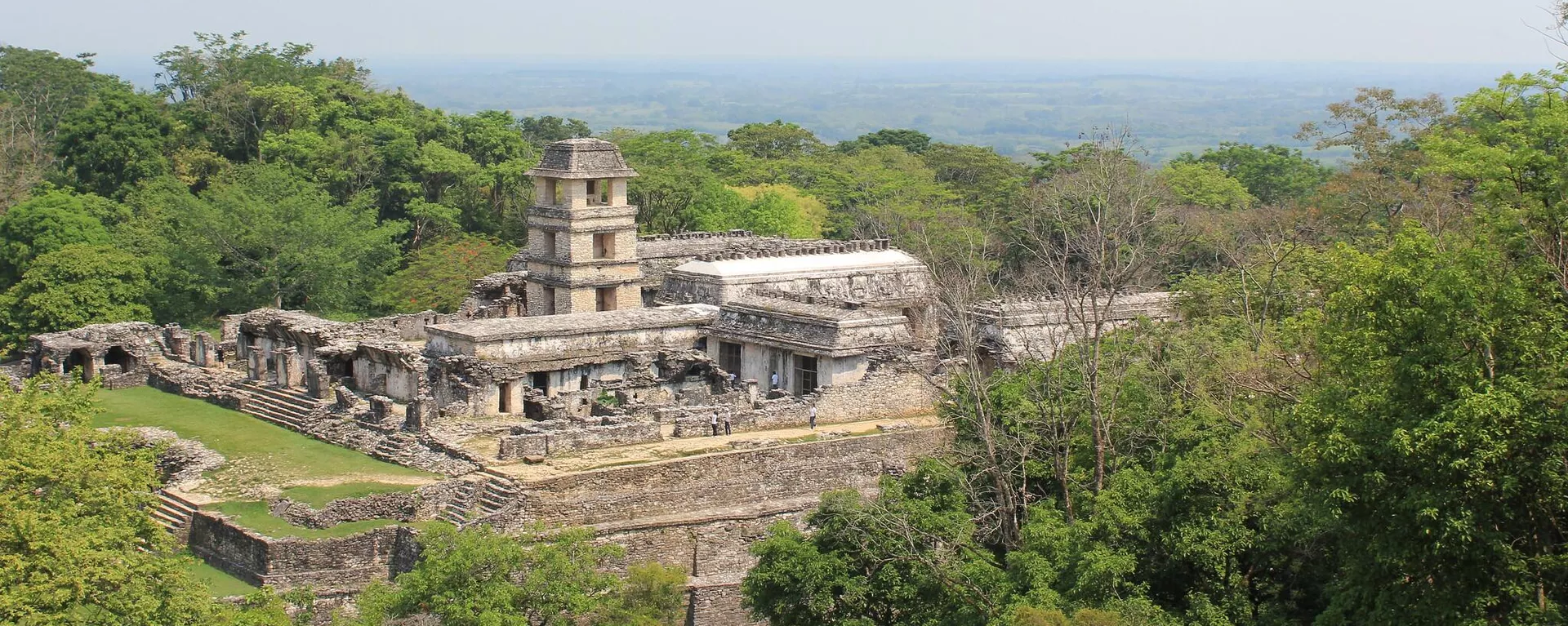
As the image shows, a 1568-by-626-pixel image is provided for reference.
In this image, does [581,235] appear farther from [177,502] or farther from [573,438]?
[177,502]

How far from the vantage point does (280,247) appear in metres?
48.4

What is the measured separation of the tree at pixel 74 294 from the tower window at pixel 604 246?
41.8ft

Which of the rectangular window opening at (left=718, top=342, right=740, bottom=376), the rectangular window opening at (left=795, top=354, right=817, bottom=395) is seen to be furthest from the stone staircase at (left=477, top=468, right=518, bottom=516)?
the rectangular window opening at (left=718, top=342, right=740, bottom=376)

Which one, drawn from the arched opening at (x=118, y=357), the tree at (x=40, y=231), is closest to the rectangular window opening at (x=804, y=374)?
the arched opening at (x=118, y=357)

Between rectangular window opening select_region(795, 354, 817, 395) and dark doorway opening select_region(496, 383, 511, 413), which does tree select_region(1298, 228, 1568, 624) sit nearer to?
rectangular window opening select_region(795, 354, 817, 395)

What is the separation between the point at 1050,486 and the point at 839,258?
17.9 metres

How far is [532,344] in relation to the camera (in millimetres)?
36219

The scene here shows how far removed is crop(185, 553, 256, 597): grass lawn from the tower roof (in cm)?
1683

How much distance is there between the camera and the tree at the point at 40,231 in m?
50.2

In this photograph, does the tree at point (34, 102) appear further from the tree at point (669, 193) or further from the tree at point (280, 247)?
the tree at point (669, 193)

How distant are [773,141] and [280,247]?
3601cm

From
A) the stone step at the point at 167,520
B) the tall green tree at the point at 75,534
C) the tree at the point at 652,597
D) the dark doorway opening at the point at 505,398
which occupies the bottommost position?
the tree at the point at 652,597

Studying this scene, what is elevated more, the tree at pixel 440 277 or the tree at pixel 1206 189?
the tree at pixel 1206 189

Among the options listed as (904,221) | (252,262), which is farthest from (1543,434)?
(904,221)
